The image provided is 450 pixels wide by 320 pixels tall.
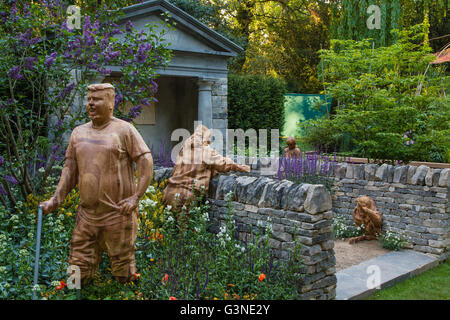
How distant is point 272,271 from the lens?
418 cm

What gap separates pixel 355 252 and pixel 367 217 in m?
0.79

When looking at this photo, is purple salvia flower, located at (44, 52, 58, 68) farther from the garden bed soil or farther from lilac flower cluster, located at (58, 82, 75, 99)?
the garden bed soil

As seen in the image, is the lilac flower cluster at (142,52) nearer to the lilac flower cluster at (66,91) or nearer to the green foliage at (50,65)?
the green foliage at (50,65)

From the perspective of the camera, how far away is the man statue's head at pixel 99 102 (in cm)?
338

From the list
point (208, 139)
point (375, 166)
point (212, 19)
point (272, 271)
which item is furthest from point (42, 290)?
point (212, 19)

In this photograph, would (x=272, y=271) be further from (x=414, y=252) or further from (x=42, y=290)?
(x=414, y=252)

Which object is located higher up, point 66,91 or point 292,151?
point 66,91

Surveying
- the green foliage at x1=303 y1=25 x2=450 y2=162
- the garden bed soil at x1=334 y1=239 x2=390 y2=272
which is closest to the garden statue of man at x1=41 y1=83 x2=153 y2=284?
the garden bed soil at x1=334 y1=239 x2=390 y2=272

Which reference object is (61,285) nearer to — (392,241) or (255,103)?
(392,241)

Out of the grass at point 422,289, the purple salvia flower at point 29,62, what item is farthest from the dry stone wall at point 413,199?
the purple salvia flower at point 29,62

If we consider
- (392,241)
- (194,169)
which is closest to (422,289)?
(392,241)

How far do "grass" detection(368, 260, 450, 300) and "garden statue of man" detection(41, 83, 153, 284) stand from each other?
10.5 feet

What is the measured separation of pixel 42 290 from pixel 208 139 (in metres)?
2.89

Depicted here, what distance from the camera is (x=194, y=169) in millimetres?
5441
